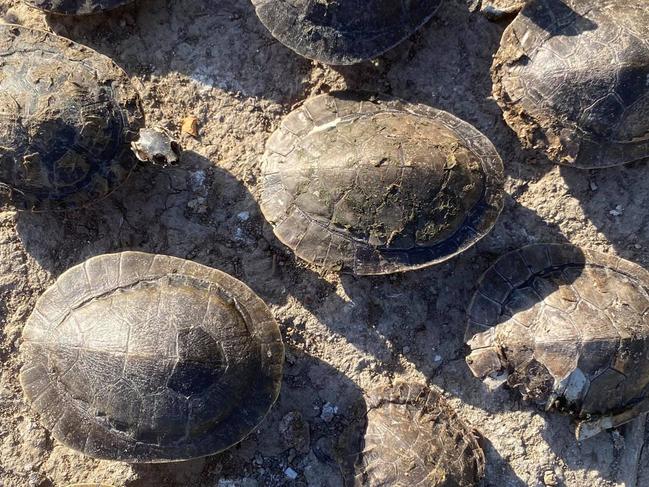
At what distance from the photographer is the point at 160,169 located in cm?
485

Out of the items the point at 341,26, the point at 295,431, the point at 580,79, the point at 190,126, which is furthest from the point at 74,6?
the point at 580,79

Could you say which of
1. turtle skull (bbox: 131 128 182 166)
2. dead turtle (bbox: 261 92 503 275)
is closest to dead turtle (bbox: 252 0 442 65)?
dead turtle (bbox: 261 92 503 275)

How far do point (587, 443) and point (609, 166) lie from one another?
232 centimetres

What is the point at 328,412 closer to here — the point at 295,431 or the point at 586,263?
the point at 295,431

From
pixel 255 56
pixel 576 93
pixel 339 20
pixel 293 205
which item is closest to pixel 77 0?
pixel 255 56

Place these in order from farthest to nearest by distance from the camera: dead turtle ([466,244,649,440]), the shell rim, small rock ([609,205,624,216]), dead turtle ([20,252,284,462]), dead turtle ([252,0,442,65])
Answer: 1. small rock ([609,205,624,216])
2. the shell rim
3. dead turtle ([252,0,442,65])
4. dead turtle ([466,244,649,440])
5. dead turtle ([20,252,284,462])

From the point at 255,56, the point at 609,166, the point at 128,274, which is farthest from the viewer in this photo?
the point at 255,56

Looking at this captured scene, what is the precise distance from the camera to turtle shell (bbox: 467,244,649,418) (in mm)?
4285

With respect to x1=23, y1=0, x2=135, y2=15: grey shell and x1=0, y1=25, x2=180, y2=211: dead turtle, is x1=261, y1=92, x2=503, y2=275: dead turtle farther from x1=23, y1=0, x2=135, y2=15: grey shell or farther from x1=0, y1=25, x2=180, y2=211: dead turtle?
x1=23, y1=0, x2=135, y2=15: grey shell

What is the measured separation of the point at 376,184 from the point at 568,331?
1840 mm

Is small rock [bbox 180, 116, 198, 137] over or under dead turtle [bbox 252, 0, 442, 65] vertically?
under

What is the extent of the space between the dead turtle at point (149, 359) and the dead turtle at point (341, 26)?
1.97m

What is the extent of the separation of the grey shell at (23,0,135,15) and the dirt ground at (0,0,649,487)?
26cm

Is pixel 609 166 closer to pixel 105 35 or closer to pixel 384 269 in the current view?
pixel 384 269
